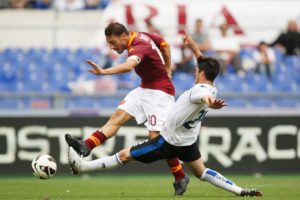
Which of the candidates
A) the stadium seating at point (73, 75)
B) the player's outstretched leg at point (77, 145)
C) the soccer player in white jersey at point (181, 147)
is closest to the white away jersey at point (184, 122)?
the soccer player in white jersey at point (181, 147)

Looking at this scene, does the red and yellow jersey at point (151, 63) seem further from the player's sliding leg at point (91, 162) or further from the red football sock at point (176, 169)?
the player's sliding leg at point (91, 162)

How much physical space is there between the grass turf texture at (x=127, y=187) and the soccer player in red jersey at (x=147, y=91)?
2.04 feet

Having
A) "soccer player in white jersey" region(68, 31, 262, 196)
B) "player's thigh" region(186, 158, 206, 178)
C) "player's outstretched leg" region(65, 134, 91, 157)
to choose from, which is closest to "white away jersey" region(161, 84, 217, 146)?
"soccer player in white jersey" region(68, 31, 262, 196)

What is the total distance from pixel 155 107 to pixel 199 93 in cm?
188

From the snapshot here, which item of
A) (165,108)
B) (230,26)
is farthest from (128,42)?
(230,26)

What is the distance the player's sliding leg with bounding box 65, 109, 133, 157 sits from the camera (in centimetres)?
1124

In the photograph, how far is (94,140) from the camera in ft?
38.4

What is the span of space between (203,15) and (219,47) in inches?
110

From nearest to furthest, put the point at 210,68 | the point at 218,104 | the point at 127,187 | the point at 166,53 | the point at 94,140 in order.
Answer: the point at 218,104 < the point at 210,68 < the point at 94,140 < the point at 166,53 < the point at 127,187

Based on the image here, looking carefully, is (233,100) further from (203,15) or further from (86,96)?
(203,15)

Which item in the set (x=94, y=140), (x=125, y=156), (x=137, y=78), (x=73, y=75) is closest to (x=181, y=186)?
(x=125, y=156)

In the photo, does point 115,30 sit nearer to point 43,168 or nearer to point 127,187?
point 43,168

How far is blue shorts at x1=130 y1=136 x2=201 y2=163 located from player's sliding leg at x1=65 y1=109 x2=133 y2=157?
0.69 metres

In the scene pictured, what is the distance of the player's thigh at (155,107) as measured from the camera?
12148mm
